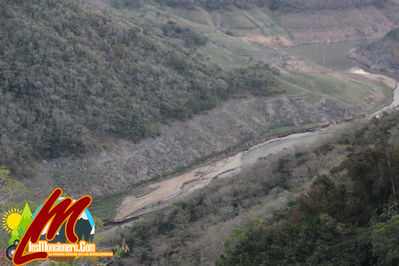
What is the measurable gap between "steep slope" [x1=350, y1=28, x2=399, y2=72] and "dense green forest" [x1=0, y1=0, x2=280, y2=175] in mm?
34854

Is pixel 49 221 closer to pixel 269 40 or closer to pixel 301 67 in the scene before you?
pixel 301 67

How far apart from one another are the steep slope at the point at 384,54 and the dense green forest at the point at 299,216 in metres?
64.2

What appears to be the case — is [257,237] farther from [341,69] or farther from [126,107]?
[341,69]

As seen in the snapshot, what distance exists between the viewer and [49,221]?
19562mm

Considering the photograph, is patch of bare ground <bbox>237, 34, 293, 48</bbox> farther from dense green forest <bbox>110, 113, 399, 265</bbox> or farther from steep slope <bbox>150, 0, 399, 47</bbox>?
dense green forest <bbox>110, 113, 399, 265</bbox>

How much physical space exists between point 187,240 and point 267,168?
11.3 metres

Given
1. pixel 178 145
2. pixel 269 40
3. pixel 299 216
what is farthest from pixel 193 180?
pixel 269 40

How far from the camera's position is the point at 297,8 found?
445 ft

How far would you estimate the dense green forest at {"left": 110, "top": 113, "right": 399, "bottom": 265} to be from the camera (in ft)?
69.9

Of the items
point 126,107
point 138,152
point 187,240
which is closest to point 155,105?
point 126,107

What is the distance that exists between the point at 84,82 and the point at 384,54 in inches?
2744

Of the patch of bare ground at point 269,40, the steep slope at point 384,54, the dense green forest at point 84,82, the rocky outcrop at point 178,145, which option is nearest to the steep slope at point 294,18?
the patch of bare ground at point 269,40

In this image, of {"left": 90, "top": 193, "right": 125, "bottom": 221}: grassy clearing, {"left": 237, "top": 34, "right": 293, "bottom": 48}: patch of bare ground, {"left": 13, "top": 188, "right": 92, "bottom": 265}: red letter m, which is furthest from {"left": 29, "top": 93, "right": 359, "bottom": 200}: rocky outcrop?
{"left": 237, "top": 34, "right": 293, "bottom": 48}: patch of bare ground

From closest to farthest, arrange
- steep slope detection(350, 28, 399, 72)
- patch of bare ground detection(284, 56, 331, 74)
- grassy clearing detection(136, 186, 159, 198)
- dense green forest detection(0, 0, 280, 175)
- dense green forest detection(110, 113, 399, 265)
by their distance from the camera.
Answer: dense green forest detection(110, 113, 399, 265)
grassy clearing detection(136, 186, 159, 198)
dense green forest detection(0, 0, 280, 175)
patch of bare ground detection(284, 56, 331, 74)
steep slope detection(350, 28, 399, 72)
